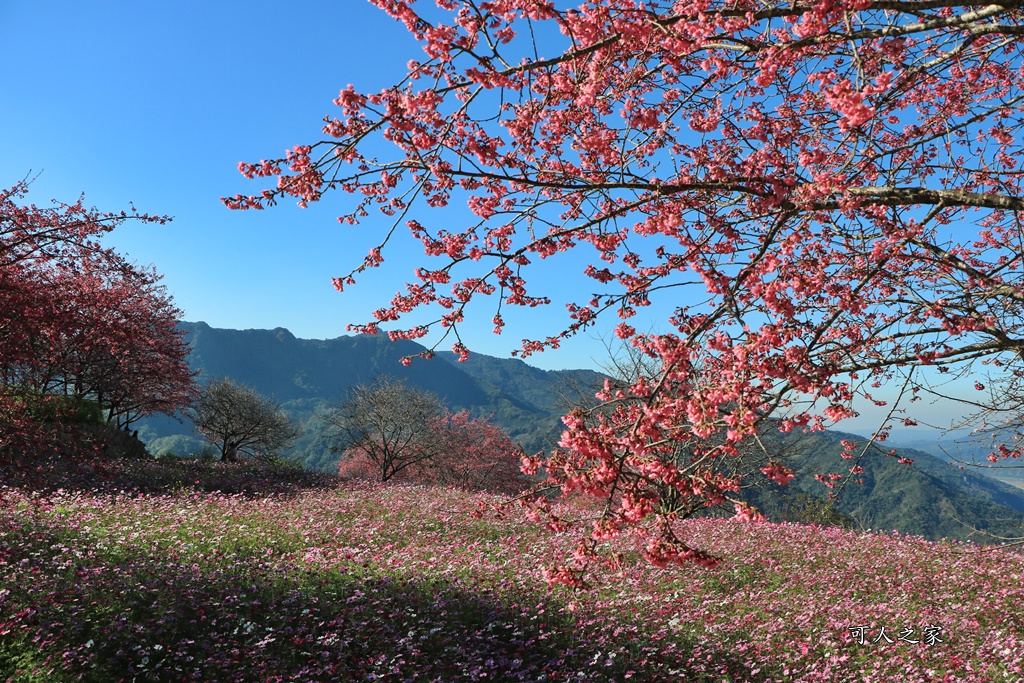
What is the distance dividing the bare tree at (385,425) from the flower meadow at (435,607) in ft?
→ 55.8

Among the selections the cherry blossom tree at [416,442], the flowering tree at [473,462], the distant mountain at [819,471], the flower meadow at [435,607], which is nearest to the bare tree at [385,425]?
the cherry blossom tree at [416,442]

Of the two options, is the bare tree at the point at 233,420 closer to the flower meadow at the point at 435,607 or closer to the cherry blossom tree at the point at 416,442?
the cherry blossom tree at the point at 416,442

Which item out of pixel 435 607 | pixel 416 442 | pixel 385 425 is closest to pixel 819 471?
pixel 435 607

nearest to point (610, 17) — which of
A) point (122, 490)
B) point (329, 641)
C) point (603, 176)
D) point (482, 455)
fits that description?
point (603, 176)

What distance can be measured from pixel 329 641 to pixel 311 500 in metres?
9.99

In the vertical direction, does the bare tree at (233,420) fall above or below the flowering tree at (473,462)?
above

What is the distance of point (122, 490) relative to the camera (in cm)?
1436

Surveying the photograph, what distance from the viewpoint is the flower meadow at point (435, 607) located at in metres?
5.82

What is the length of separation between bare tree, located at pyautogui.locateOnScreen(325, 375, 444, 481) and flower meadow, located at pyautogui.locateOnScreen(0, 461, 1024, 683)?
55.8ft

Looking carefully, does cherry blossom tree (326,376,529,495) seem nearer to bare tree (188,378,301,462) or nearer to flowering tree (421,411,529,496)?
flowering tree (421,411,529,496)

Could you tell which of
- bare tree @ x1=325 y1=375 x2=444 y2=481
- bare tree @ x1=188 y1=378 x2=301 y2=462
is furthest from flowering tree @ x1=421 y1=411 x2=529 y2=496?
bare tree @ x1=188 y1=378 x2=301 y2=462

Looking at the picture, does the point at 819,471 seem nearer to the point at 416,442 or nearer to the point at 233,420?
the point at 416,442

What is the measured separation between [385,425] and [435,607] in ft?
75.7

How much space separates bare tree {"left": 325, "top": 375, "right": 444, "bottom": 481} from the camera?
29.6 meters
